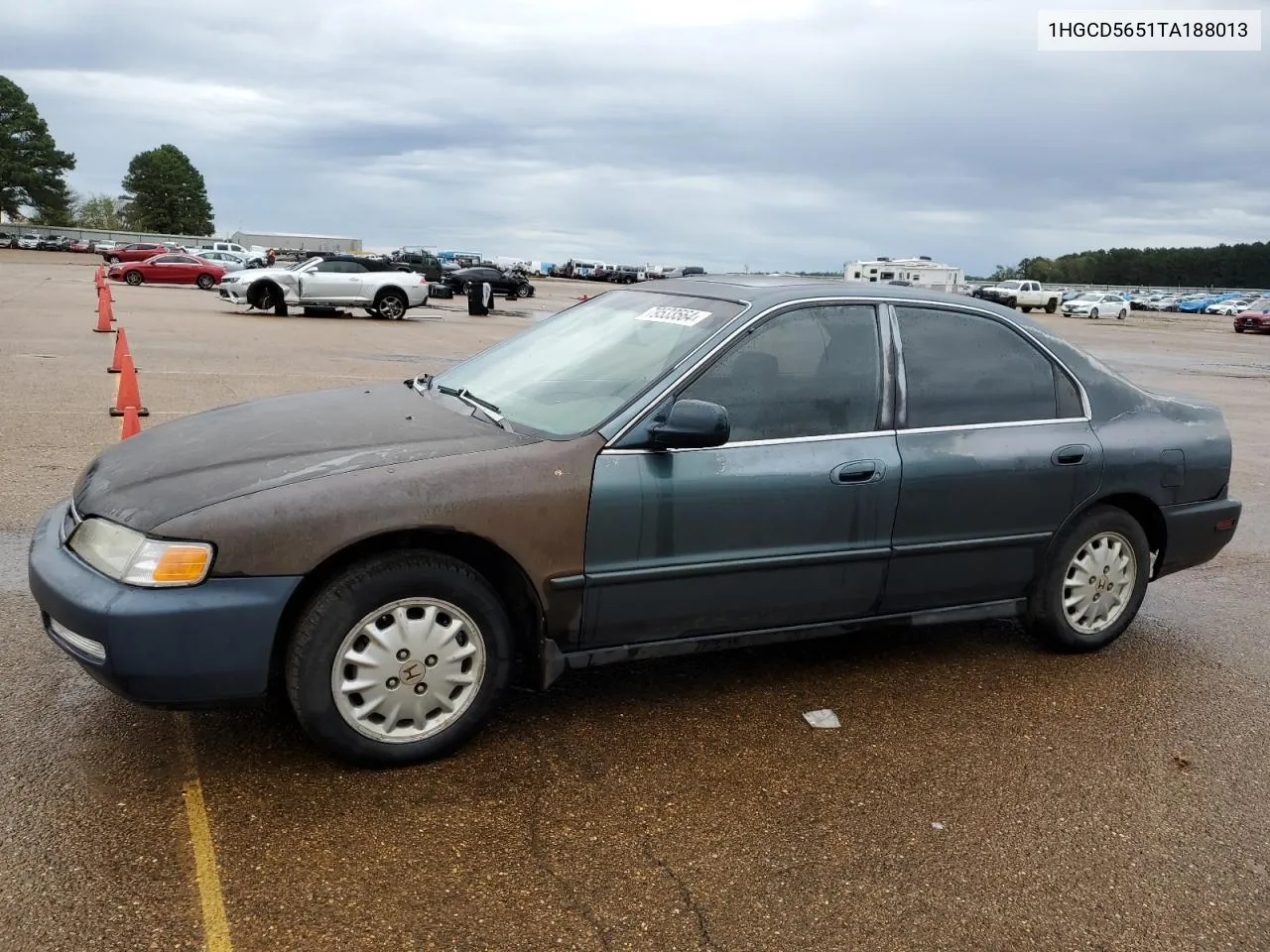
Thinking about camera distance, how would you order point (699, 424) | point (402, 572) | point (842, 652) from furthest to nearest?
1. point (842, 652)
2. point (699, 424)
3. point (402, 572)

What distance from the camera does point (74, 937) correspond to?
8.54 ft

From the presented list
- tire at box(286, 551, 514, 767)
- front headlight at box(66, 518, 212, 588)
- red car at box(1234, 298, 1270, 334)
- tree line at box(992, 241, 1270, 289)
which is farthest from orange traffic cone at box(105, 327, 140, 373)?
tree line at box(992, 241, 1270, 289)

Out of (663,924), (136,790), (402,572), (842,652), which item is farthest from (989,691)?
(136,790)

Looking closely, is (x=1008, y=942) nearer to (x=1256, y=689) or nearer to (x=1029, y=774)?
(x=1029, y=774)

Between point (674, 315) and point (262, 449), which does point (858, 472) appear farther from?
point (262, 449)

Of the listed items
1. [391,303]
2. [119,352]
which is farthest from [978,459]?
[391,303]

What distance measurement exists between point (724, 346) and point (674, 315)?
0.43m

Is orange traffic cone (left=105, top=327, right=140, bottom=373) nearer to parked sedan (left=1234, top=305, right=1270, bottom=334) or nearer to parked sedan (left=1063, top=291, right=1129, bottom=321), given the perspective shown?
parked sedan (left=1234, top=305, right=1270, bottom=334)

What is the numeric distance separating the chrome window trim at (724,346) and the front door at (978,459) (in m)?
0.18

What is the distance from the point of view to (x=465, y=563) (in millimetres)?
3545

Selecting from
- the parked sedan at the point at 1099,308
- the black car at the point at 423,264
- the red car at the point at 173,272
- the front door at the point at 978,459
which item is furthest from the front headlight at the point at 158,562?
the parked sedan at the point at 1099,308

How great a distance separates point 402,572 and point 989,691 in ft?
8.19

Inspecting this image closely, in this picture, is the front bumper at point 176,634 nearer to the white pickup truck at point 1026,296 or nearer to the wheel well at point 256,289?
the wheel well at point 256,289

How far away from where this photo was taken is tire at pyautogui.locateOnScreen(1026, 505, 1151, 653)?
468 cm
